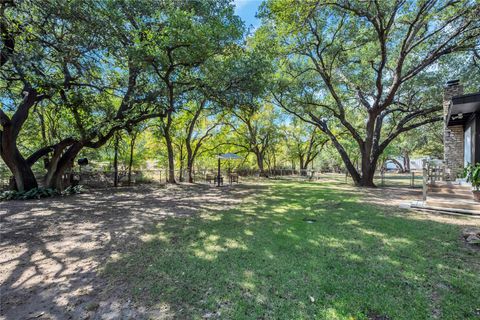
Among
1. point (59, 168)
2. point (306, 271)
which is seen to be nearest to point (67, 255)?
point (306, 271)

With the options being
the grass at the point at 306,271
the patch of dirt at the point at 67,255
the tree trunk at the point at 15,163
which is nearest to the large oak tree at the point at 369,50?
the grass at the point at 306,271

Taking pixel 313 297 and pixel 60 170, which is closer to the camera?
pixel 313 297

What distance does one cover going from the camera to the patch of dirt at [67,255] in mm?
2146

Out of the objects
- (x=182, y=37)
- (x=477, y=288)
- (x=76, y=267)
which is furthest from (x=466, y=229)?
(x=182, y=37)

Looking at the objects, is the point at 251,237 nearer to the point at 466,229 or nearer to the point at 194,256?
the point at 194,256

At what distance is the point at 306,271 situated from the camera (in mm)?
2797

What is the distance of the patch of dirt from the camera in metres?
2.15

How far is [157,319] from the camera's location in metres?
1.99

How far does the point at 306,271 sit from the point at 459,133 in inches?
431

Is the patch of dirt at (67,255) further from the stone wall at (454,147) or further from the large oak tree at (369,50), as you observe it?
the stone wall at (454,147)

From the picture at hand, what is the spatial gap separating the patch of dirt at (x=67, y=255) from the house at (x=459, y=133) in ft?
27.4

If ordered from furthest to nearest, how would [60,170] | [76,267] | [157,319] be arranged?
1. [60,170]
2. [76,267]
3. [157,319]

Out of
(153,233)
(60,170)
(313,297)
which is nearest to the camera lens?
(313,297)

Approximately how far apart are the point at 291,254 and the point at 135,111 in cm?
889
